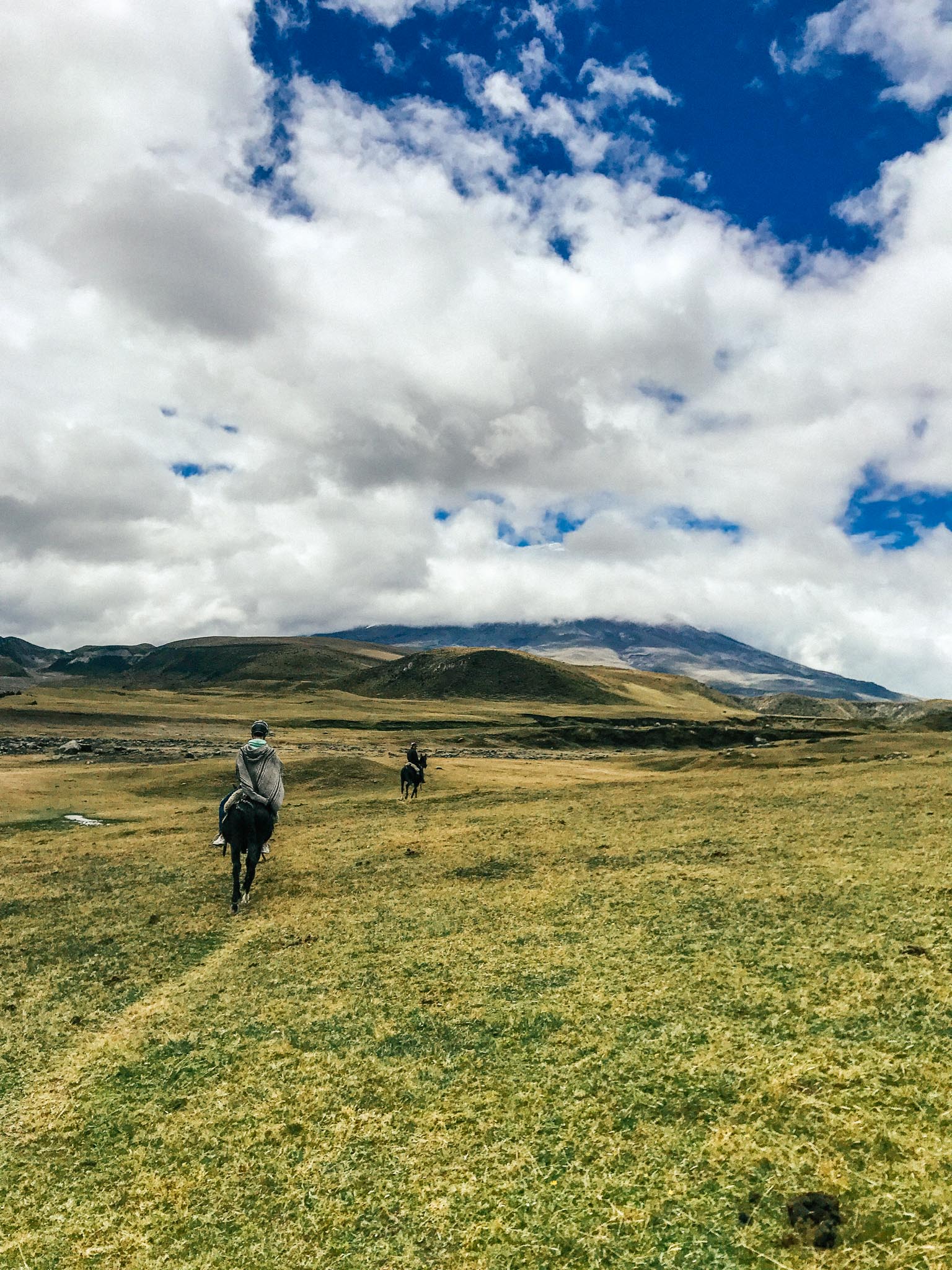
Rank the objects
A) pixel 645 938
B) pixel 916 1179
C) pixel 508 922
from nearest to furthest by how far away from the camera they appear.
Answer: pixel 916 1179 < pixel 645 938 < pixel 508 922

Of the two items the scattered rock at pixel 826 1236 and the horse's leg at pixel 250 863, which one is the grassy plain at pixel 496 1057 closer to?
the scattered rock at pixel 826 1236

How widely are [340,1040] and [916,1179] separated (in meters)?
6.36

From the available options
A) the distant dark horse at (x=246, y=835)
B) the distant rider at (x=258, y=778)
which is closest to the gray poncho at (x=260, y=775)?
the distant rider at (x=258, y=778)

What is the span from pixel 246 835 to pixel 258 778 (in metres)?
1.23

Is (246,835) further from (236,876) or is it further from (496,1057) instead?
(496,1057)

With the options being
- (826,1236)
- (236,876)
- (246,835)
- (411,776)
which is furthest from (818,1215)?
(411,776)

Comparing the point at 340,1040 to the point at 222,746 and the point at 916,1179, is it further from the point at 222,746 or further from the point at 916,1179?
the point at 222,746

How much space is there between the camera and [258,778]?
53.8 ft

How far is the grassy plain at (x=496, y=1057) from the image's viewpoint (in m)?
6.08

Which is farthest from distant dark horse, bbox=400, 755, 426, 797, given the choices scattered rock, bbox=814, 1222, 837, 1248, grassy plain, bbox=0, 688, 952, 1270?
scattered rock, bbox=814, 1222, 837, 1248

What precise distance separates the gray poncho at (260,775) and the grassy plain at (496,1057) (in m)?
2.33

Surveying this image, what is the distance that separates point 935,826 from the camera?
1658 centimetres

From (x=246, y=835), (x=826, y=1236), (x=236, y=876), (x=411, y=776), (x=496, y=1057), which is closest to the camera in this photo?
(x=826, y=1236)

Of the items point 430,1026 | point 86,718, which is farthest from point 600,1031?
point 86,718
